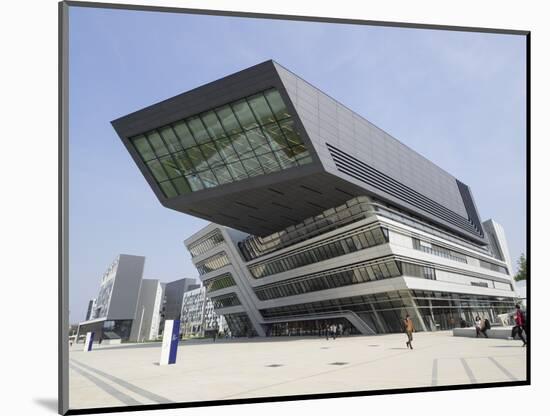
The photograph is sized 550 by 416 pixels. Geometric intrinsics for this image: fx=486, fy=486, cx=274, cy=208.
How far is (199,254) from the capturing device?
247 ft

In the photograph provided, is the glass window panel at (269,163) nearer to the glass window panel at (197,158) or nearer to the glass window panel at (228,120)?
the glass window panel at (228,120)

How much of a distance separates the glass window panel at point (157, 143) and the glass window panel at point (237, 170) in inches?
214

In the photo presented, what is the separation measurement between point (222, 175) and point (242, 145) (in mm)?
3846

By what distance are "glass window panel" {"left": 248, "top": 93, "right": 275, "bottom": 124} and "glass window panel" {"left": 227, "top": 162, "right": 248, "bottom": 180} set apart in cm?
445

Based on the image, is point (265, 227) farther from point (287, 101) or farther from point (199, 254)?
point (199, 254)

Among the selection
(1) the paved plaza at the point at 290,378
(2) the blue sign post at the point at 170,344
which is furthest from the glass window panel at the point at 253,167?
(1) the paved plaza at the point at 290,378

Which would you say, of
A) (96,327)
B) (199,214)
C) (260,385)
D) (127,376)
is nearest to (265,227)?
(199,214)

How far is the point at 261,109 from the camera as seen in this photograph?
32.9 metres

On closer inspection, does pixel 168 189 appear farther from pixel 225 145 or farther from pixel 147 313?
pixel 147 313

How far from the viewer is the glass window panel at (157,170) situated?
1540 inches

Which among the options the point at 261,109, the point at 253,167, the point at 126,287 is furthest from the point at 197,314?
the point at 261,109

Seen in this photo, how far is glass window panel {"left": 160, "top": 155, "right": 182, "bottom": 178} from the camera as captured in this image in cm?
3828

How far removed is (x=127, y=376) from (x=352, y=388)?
758 centimetres

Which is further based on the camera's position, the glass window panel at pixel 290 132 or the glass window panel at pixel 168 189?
the glass window panel at pixel 168 189
